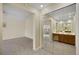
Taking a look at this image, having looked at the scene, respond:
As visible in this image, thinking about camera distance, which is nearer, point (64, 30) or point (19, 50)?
point (64, 30)

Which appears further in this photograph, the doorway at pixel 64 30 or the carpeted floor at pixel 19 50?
the carpeted floor at pixel 19 50

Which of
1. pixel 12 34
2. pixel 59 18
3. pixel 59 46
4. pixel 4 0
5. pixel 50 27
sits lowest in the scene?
pixel 59 46

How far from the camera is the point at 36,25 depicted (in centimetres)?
365

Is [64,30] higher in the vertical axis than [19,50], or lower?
higher

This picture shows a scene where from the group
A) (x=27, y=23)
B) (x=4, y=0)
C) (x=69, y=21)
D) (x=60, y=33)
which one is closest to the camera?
(x=4, y=0)

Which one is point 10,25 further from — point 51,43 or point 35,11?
point 51,43

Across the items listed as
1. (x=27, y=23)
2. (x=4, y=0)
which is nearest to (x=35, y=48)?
(x=4, y=0)

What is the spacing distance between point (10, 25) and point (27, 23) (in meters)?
2.40

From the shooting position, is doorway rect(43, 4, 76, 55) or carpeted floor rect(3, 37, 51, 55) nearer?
doorway rect(43, 4, 76, 55)

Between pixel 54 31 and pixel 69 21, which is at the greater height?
pixel 69 21

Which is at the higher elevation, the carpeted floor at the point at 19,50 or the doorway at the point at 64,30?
the doorway at the point at 64,30

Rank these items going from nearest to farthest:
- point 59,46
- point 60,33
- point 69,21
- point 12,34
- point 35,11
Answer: point 69,21 → point 60,33 → point 59,46 → point 35,11 → point 12,34

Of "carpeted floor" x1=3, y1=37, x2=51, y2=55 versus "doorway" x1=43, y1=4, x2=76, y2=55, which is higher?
"doorway" x1=43, y1=4, x2=76, y2=55

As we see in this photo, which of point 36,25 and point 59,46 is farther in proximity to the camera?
point 36,25
